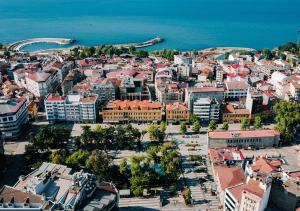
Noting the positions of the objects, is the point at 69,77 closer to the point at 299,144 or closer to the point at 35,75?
the point at 35,75

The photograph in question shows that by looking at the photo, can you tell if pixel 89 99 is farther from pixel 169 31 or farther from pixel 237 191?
pixel 169 31

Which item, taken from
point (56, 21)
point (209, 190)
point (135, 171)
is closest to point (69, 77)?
point (135, 171)

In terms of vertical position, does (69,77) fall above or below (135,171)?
above

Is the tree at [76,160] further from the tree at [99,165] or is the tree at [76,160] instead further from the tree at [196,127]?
the tree at [196,127]

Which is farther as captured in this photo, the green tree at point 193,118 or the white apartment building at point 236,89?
the white apartment building at point 236,89

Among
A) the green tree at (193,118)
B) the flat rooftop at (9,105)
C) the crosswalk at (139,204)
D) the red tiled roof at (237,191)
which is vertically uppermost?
the flat rooftop at (9,105)

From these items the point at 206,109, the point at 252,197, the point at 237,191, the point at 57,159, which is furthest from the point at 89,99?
the point at 252,197

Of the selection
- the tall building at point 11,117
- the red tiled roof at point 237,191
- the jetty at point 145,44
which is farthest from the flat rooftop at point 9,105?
the jetty at point 145,44
